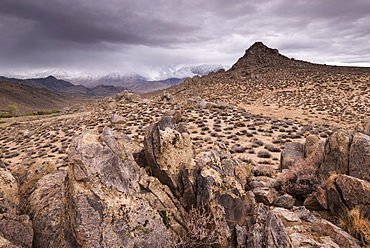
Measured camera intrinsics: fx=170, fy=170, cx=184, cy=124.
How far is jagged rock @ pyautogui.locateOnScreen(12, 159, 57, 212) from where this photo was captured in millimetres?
7480

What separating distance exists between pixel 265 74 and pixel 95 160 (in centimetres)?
9713

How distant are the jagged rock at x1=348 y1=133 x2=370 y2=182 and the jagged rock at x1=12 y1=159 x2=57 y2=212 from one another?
1333 cm

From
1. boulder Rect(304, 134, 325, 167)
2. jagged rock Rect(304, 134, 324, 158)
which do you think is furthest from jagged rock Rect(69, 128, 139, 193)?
jagged rock Rect(304, 134, 324, 158)

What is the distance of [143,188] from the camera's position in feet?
19.0

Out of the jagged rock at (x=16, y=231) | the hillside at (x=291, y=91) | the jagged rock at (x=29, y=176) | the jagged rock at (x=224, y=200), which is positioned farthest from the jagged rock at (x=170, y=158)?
the hillside at (x=291, y=91)

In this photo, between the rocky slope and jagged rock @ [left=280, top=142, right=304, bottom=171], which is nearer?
the rocky slope

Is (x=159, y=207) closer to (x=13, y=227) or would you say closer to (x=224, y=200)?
(x=224, y=200)

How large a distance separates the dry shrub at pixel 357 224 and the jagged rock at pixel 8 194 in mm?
11313

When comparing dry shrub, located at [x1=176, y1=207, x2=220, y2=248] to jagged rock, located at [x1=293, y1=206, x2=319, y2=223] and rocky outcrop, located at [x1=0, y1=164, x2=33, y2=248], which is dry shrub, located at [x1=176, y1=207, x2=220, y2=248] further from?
rocky outcrop, located at [x1=0, y1=164, x2=33, y2=248]

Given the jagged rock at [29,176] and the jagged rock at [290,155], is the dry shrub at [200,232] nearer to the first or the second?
the jagged rock at [29,176]

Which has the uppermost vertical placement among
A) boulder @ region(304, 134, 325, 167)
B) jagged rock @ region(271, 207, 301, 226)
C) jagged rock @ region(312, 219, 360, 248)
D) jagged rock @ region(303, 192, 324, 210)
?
boulder @ region(304, 134, 325, 167)

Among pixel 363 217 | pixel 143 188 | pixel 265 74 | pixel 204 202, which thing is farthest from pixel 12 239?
pixel 265 74

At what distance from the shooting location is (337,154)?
783 cm

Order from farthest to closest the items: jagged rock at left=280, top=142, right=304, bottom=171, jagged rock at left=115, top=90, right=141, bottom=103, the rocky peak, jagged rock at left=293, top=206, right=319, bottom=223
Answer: the rocky peak < jagged rock at left=115, top=90, right=141, bottom=103 < jagged rock at left=280, top=142, right=304, bottom=171 < jagged rock at left=293, top=206, right=319, bottom=223
